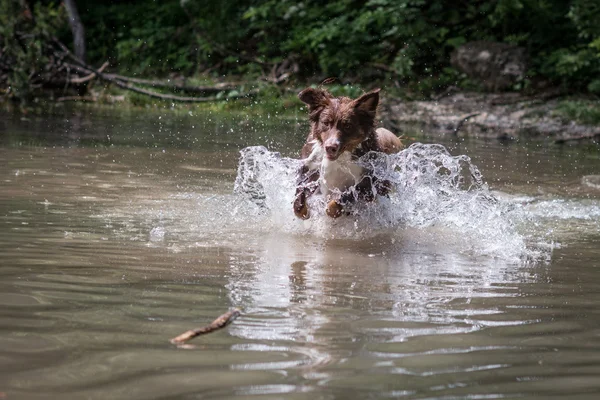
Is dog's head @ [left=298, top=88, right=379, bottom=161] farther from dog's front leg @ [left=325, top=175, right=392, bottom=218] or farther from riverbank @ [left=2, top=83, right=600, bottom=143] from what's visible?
riverbank @ [left=2, top=83, right=600, bottom=143]

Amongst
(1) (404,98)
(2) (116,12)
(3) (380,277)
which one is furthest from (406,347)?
(2) (116,12)

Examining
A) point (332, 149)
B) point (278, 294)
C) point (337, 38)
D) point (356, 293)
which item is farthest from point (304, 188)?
point (337, 38)

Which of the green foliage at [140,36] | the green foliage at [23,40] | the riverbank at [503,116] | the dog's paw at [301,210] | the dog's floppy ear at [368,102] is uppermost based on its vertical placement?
the green foliage at [140,36]

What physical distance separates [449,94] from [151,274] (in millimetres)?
15377

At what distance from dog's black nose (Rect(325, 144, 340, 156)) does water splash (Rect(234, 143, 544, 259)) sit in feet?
1.64

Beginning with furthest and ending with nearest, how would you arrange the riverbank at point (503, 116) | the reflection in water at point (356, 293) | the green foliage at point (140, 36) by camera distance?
the green foliage at point (140, 36), the riverbank at point (503, 116), the reflection in water at point (356, 293)

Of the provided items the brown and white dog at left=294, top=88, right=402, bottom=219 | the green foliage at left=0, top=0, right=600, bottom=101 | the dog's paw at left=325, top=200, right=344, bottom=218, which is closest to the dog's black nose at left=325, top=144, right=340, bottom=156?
the brown and white dog at left=294, top=88, right=402, bottom=219

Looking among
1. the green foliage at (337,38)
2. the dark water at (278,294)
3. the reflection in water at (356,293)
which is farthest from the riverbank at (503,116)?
the reflection in water at (356,293)

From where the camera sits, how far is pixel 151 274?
4.90 meters

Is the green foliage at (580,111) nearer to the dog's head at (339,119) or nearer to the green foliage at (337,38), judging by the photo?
the green foliage at (337,38)

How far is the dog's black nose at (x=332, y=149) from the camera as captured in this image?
7.02 meters

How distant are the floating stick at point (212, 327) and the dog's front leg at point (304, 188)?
3401 mm

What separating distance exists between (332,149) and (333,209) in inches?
20.7

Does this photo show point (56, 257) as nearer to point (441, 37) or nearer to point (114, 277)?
point (114, 277)
